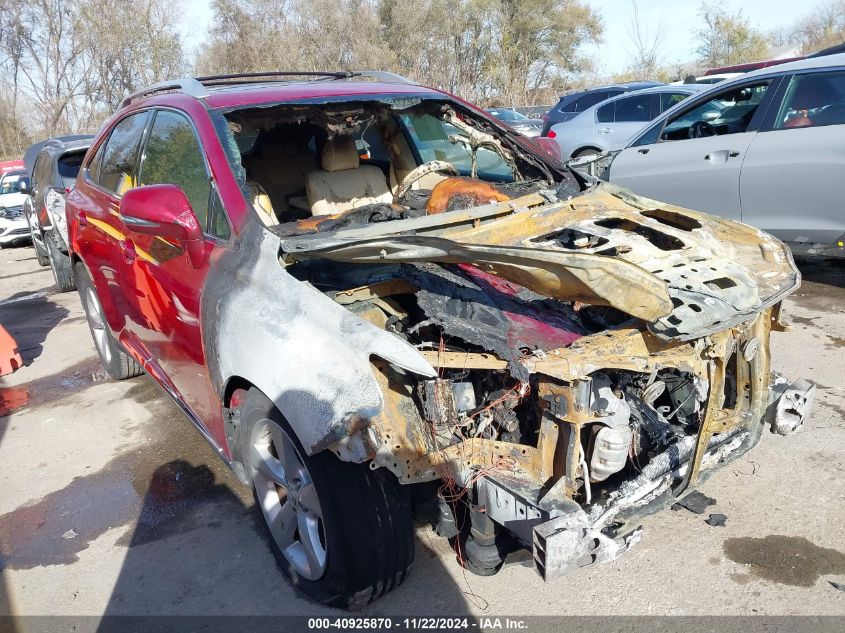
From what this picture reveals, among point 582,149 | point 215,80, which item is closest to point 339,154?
point 215,80

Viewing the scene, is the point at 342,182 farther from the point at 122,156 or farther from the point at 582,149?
the point at 582,149

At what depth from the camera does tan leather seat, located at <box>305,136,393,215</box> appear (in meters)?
3.68

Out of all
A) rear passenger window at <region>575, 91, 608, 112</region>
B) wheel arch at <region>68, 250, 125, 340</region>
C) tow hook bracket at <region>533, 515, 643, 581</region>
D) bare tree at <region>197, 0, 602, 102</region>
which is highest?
bare tree at <region>197, 0, 602, 102</region>

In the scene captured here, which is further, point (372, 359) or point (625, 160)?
point (625, 160)

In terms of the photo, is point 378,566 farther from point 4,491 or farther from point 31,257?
point 31,257

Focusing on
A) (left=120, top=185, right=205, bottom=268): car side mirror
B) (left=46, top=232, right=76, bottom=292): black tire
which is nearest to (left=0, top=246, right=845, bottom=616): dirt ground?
(left=120, top=185, right=205, bottom=268): car side mirror

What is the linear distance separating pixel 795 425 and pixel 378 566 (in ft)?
5.74

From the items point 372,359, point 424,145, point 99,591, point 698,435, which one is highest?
point 424,145

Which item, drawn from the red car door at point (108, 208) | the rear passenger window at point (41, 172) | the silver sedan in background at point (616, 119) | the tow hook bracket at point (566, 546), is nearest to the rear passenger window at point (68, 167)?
the rear passenger window at point (41, 172)

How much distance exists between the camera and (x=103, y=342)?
4961 mm

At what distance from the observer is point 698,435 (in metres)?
2.24

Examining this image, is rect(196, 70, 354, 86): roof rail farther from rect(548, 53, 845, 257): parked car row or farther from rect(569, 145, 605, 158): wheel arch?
rect(569, 145, 605, 158): wheel arch

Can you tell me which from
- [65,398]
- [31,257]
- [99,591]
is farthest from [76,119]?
[99,591]

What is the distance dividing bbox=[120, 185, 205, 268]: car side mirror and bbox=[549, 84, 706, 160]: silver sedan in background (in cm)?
935
